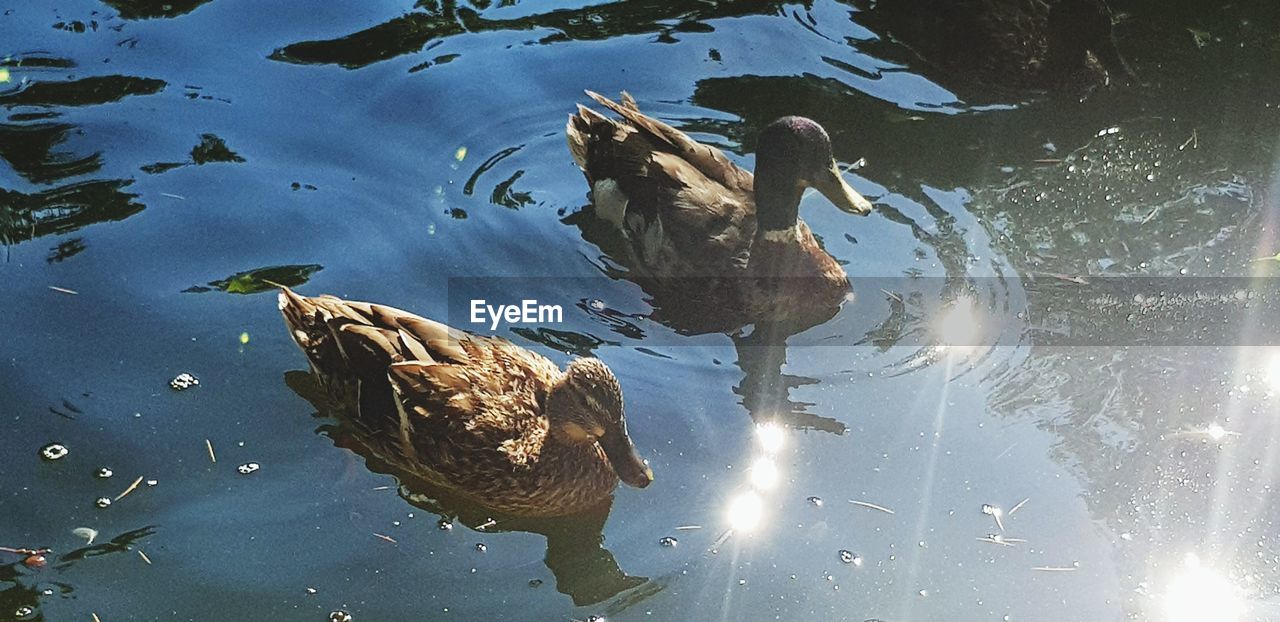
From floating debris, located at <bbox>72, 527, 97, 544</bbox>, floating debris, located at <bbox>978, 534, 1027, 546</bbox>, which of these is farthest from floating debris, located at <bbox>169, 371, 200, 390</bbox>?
floating debris, located at <bbox>978, 534, 1027, 546</bbox>

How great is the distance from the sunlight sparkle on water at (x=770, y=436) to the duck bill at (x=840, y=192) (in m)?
1.48

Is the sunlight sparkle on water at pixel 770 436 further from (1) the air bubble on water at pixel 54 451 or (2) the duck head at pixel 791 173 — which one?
(1) the air bubble on water at pixel 54 451

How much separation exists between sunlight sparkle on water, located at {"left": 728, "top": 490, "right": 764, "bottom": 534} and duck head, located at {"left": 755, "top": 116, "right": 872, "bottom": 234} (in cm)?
172

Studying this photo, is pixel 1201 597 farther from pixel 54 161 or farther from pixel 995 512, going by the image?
pixel 54 161

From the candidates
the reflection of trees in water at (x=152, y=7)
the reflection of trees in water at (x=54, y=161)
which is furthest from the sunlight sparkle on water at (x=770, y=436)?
the reflection of trees in water at (x=152, y=7)

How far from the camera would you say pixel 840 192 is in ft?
20.4

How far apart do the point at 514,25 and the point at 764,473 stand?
164 inches

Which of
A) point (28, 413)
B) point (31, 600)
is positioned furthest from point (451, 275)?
point (31, 600)

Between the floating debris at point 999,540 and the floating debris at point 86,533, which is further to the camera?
the floating debris at point 999,540

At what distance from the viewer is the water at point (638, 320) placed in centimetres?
451

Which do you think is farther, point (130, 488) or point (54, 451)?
point (54, 451)

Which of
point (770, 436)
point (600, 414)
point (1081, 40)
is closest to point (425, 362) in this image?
point (600, 414)

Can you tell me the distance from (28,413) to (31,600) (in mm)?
1045

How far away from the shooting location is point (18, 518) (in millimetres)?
4508
